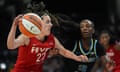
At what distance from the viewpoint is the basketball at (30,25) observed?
607 cm

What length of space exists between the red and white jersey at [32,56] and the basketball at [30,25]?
15 cm

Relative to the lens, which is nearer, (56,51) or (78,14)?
(56,51)

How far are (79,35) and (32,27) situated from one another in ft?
7.05

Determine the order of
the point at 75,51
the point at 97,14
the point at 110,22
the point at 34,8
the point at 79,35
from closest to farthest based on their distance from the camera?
the point at 34,8, the point at 75,51, the point at 79,35, the point at 110,22, the point at 97,14

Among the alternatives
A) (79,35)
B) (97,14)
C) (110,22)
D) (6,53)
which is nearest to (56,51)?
(79,35)

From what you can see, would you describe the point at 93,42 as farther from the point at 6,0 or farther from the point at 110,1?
the point at 110,1

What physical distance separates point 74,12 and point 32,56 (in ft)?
27.1

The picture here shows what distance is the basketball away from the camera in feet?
19.9

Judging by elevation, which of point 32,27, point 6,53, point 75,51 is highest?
point 32,27

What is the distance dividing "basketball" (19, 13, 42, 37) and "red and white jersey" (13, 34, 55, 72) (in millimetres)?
155

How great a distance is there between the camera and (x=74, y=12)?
14.3 metres

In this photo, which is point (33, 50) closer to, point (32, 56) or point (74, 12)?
point (32, 56)

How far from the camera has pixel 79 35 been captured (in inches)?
320

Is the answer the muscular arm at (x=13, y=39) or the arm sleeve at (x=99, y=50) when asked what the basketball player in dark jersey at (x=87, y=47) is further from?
the muscular arm at (x=13, y=39)
